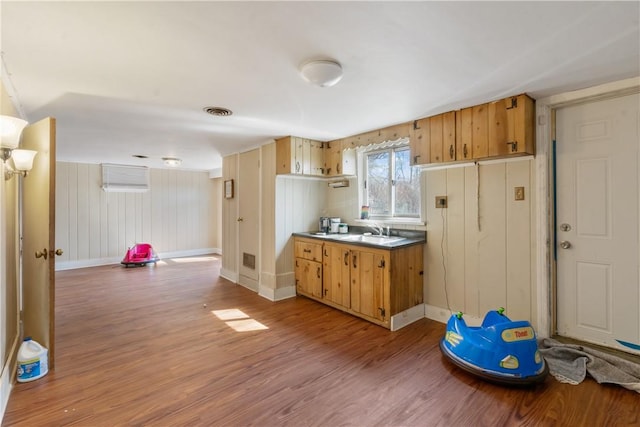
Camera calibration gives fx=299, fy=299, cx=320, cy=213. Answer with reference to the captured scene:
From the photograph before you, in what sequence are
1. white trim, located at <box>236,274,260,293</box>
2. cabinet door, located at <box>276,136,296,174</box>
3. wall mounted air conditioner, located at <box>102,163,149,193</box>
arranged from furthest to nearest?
wall mounted air conditioner, located at <box>102,163,149,193</box>, white trim, located at <box>236,274,260,293</box>, cabinet door, located at <box>276,136,296,174</box>

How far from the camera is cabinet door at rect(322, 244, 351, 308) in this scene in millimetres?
3488

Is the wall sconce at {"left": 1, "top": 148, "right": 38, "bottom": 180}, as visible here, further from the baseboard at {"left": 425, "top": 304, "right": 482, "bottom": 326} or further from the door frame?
the door frame

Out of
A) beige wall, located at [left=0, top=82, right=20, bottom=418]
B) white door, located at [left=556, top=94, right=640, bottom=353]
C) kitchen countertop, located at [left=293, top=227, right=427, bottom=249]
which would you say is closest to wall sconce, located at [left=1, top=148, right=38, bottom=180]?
beige wall, located at [left=0, top=82, right=20, bottom=418]

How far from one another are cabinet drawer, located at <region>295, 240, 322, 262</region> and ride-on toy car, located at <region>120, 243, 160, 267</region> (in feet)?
12.4

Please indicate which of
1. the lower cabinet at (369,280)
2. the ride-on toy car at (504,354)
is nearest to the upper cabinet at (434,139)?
the lower cabinet at (369,280)

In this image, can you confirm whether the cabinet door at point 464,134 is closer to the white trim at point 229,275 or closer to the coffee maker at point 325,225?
the coffee maker at point 325,225

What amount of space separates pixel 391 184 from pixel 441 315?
1654mm

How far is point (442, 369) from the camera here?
232 cm

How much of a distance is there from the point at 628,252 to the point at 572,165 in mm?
784

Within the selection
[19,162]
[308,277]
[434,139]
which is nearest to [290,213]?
[308,277]

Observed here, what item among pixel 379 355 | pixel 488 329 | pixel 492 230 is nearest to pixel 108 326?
pixel 379 355

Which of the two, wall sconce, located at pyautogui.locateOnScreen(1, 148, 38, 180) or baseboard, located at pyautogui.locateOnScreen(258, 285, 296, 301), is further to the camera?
baseboard, located at pyautogui.locateOnScreen(258, 285, 296, 301)

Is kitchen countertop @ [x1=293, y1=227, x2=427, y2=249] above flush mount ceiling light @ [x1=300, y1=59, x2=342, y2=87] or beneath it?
beneath

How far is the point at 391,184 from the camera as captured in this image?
3.86 m
